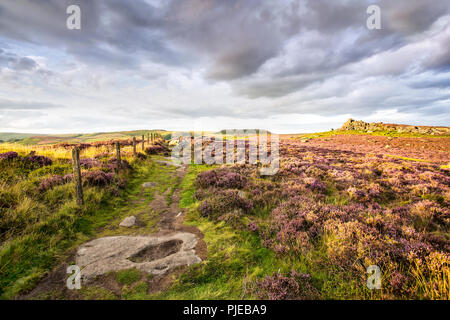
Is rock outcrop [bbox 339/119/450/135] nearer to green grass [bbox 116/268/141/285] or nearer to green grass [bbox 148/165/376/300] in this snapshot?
green grass [bbox 148/165/376/300]

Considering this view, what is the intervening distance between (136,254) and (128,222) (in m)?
2.60

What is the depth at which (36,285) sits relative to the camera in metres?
3.98

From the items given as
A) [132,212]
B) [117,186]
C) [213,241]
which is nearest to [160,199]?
[132,212]

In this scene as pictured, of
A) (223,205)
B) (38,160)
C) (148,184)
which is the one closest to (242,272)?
(223,205)

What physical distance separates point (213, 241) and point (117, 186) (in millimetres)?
7904

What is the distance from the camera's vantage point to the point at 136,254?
5176mm

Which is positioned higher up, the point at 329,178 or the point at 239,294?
the point at 329,178

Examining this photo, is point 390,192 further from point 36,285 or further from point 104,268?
point 36,285

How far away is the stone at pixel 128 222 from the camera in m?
7.16

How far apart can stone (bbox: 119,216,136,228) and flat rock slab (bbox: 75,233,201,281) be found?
1102 mm

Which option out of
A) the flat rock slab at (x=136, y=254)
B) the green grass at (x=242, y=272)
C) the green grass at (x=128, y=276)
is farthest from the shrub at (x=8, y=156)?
the green grass at (x=242, y=272)

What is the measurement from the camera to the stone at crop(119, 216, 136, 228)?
282 inches
